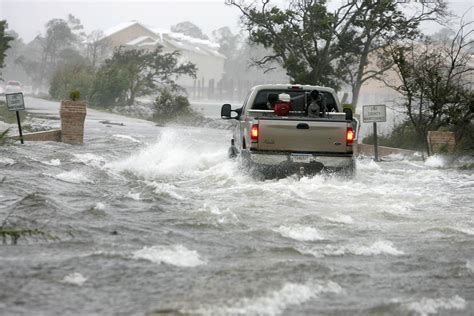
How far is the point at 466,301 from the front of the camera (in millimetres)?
5453

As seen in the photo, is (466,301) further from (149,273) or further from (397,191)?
(397,191)

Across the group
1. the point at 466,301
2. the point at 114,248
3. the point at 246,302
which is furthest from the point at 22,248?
the point at 466,301

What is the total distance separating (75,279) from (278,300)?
5.00 feet

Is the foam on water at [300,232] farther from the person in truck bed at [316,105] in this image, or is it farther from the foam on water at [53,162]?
the foam on water at [53,162]

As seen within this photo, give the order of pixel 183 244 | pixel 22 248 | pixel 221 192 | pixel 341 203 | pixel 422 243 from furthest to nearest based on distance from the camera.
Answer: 1. pixel 221 192
2. pixel 341 203
3. pixel 422 243
4. pixel 183 244
5. pixel 22 248

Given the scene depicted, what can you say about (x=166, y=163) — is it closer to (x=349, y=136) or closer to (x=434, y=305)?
(x=349, y=136)

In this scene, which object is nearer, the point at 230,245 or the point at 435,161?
the point at 230,245

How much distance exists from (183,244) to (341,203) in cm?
357

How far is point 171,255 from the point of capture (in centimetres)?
630

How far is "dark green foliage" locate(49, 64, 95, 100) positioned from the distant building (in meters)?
36.8

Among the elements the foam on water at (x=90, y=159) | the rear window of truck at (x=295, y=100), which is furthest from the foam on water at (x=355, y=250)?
the foam on water at (x=90, y=159)

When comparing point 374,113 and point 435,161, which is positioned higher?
point 374,113

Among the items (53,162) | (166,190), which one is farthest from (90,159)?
(166,190)

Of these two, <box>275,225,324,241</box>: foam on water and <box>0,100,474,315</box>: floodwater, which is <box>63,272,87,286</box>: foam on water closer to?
<box>0,100,474,315</box>: floodwater
